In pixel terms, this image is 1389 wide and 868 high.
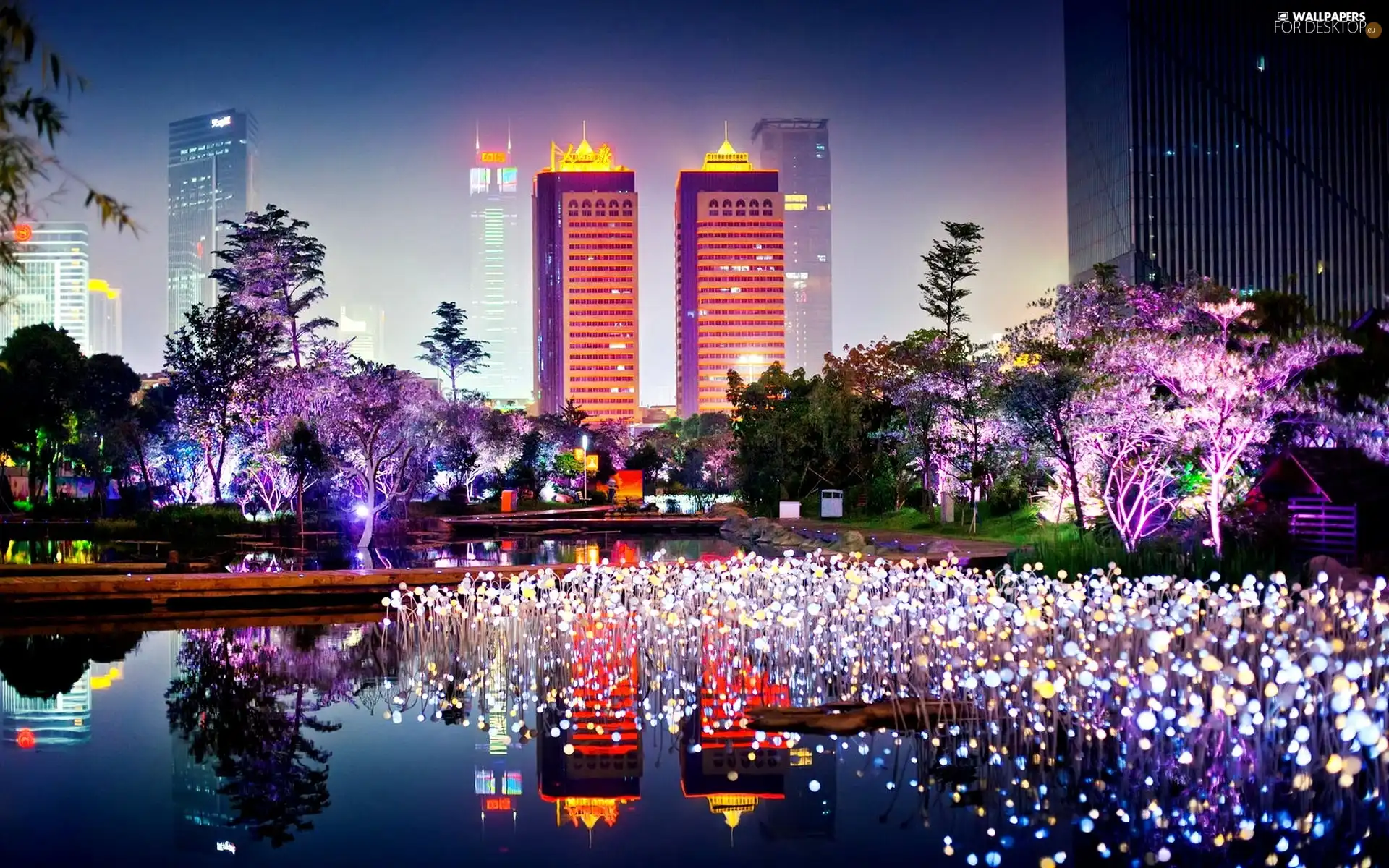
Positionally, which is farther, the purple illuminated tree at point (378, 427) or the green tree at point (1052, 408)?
the purple illuminated tree at point (378, 427)

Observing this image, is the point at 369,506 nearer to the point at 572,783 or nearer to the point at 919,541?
the point at 919,541

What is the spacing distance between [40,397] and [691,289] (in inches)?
5290

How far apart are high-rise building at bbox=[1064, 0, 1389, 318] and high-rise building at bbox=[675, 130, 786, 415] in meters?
105

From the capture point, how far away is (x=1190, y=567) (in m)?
14.6

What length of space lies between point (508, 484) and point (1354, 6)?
54.4 meters

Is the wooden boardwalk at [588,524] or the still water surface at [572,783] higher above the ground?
the wooden boardwalk at [588,524]

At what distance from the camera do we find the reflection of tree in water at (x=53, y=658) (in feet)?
41.3

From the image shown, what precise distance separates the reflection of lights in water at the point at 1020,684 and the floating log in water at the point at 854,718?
10 cm

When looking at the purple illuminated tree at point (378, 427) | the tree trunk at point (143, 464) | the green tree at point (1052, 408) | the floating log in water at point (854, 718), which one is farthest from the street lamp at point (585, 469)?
the floating log in water at point (854, 718)

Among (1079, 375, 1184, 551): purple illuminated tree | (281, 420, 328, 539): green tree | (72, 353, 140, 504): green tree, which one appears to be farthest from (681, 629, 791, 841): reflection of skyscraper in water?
(72, 353, 140, 504): green tree

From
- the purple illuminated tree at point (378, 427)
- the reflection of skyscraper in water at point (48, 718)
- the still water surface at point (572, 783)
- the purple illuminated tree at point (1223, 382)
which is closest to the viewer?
A: the still water surface at point (572, 783)

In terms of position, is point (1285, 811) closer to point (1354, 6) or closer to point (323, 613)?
point (323, 613)

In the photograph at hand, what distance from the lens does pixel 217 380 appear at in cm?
3344

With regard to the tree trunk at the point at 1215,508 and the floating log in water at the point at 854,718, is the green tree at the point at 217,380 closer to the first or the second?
the tree trunk at the point at 1215,508
